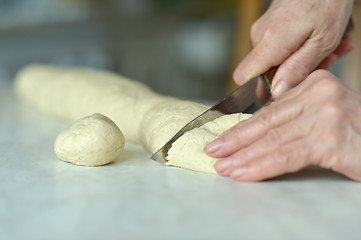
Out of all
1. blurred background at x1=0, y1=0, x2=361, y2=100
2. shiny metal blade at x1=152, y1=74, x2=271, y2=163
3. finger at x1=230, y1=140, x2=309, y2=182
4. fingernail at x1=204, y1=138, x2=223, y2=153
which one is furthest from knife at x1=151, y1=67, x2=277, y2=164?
blurred background at x1=0, y1=0, x2=361, y2=100

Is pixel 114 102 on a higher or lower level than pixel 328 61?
lower

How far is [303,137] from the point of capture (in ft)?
3.18

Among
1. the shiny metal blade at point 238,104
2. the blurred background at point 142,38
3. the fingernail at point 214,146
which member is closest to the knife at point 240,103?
the shiny metal blade at point 238,104

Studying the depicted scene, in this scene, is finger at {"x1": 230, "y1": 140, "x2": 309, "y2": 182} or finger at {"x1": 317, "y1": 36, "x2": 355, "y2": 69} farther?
finger at {"x1": 317, "y1": 36, "x2": 355, "y2": 69}

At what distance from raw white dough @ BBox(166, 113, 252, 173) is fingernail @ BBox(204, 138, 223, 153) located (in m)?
0.03

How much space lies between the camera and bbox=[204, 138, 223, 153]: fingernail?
105cm

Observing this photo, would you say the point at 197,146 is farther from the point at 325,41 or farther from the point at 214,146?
the point at 325,41

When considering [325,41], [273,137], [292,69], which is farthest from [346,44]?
[273,137]

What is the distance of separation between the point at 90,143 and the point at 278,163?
1.61 feet

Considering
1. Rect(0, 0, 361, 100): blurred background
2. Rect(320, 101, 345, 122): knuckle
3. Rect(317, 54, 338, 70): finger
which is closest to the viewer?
Rect(320, 101, 345, 122): knuckle

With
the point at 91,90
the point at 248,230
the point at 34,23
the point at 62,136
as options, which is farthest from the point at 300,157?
the point at 34,23

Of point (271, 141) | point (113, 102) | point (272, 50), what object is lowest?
point (113, 102)

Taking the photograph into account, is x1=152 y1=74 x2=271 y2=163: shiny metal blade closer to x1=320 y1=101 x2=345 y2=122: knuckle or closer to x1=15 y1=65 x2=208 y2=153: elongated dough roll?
x1=15 y1=65 x2=208 y2=153: elongated dough roll

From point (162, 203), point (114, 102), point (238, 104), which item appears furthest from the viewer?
point (114, 102)
